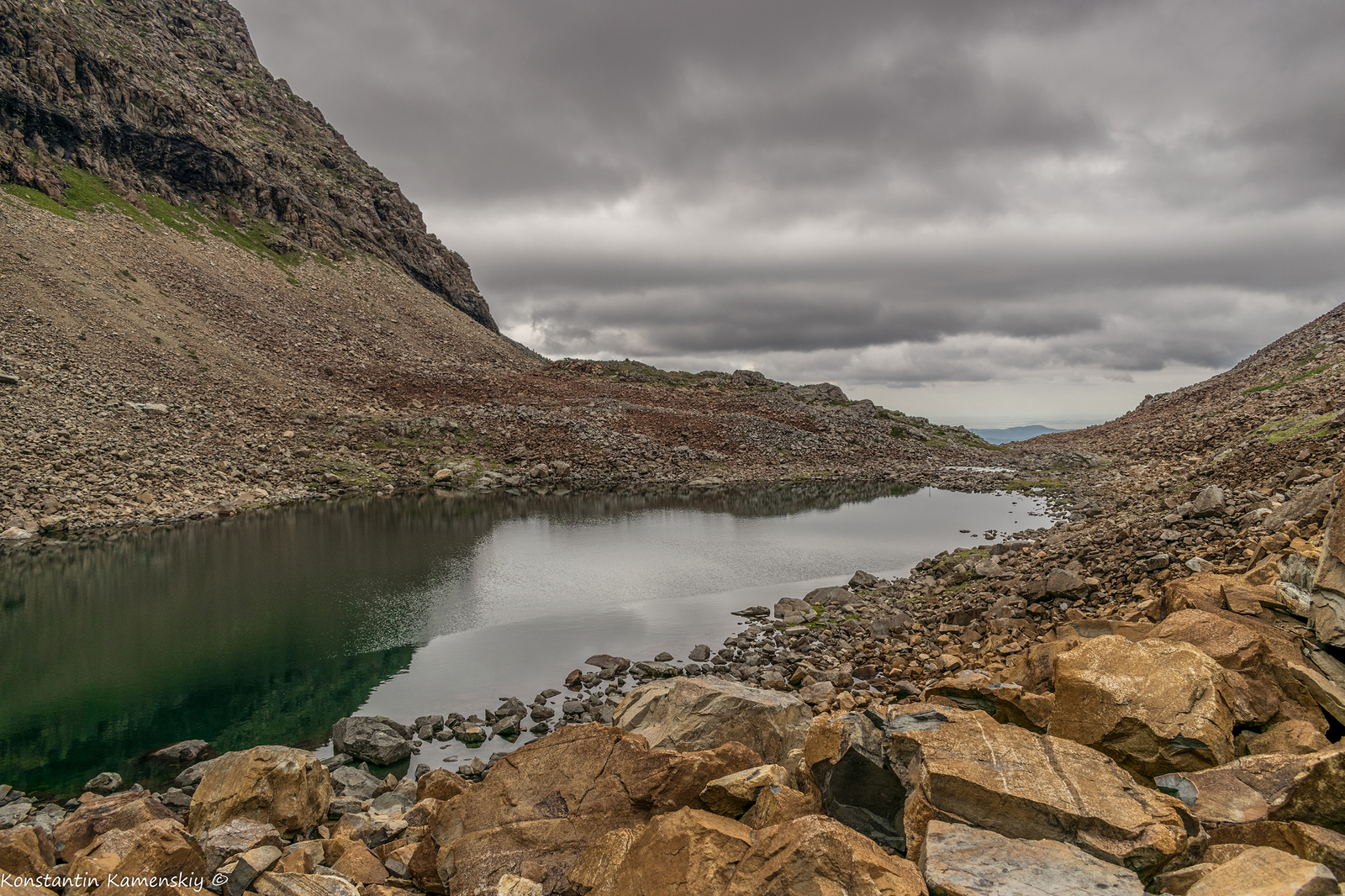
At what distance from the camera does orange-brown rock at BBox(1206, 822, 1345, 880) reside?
238 inches

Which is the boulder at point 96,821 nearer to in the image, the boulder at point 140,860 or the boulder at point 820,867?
the boulder at point 140,860

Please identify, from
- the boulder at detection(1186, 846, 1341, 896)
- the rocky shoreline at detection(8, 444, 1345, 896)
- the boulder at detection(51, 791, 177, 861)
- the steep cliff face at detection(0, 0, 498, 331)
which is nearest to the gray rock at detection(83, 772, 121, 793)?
the rocky shoreline at detection(8, 444, 1345, 896)

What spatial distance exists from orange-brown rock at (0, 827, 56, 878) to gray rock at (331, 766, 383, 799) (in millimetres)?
5742

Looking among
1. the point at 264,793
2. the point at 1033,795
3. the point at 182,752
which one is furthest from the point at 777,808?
the point at 182,752

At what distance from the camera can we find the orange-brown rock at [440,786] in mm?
12461

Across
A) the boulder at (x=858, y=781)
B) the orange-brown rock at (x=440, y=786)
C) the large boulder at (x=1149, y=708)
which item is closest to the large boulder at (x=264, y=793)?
the orange-brown rock at (x=440, y=786)

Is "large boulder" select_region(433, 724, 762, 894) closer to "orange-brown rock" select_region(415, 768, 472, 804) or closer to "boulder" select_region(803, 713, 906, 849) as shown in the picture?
"boulder" select_region(803, 713, 906, 849)

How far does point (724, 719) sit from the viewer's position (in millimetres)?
12141

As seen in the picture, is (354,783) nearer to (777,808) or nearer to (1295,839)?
(777,808)

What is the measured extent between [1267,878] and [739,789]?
194 inches

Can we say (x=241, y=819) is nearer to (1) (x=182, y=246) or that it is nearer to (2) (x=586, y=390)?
(2) (x=586, y=390)

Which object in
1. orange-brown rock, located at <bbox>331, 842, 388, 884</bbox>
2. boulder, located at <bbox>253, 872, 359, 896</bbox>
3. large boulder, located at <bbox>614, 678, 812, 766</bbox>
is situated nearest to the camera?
boulder, located at <bbox>253, 872, 359, 896</bbox>

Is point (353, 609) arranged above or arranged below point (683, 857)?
below

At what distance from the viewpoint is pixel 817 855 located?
620 centimetres
